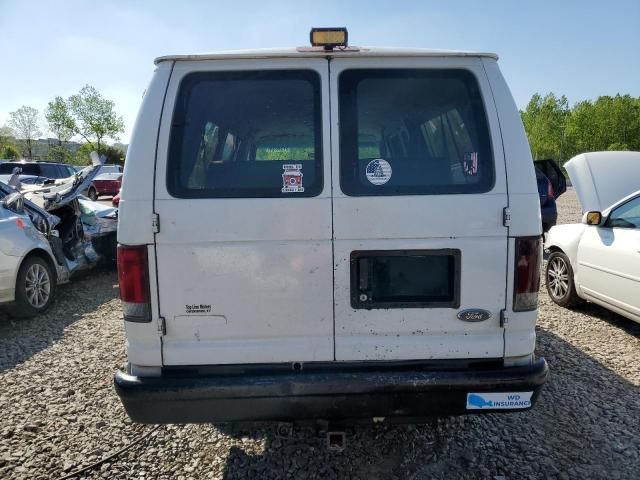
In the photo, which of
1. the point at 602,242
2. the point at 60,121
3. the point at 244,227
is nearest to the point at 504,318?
the point at 244,227

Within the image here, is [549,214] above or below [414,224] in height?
below

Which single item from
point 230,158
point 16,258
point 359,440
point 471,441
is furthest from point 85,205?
point 471,441

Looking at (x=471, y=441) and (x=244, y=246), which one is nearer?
(x=244, y=246)

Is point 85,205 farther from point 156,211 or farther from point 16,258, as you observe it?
point 156,211

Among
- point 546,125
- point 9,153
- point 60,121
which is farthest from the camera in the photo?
point 546,125

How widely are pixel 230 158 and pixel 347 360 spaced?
4.34 feet

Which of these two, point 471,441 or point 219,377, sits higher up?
point 219,377

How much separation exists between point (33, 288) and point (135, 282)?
4145 mm

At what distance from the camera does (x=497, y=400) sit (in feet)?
7.59

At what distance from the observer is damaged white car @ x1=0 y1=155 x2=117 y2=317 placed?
5211mm

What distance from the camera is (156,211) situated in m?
2.26

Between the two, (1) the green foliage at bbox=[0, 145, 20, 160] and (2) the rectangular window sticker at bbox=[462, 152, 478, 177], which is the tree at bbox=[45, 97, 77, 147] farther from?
(2) the rectangular window sticker at bbox=[462, 152, 478, 177]

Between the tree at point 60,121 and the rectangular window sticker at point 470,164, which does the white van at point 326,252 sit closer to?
the rectangular window sticker at point 470,164

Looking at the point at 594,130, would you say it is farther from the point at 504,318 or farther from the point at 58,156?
the point at 504,318
